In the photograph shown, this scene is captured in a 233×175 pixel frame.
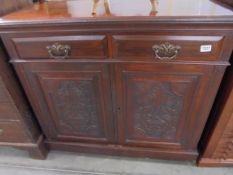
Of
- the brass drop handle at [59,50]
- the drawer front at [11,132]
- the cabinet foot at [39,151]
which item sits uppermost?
the brass drop handle at [59,50]

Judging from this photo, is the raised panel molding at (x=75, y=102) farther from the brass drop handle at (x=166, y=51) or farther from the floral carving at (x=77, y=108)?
the brass drop handle at (x=166, y=51)

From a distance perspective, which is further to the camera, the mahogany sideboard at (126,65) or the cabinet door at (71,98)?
the cabinet door at (71,98)

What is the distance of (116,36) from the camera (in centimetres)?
83

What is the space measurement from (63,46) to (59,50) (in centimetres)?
3

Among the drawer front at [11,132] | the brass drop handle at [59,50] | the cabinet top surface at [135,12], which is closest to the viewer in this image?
the cabinet top surface at [135,12]

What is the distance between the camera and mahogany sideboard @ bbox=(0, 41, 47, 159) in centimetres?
101

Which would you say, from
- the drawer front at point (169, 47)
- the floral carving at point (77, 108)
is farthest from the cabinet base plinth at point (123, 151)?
the drawer front at point (169, 47)

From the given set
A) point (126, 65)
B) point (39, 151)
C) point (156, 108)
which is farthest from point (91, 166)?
point (126, 65)

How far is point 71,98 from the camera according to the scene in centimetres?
106

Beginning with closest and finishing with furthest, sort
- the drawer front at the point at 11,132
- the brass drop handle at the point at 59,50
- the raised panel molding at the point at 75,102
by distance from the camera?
1. the brass drop handle at the point at 59,50
2. the raised panel molding at the point at 75,102
3. the drawer front at the point at 11,132

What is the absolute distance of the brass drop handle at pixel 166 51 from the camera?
82 centimetres

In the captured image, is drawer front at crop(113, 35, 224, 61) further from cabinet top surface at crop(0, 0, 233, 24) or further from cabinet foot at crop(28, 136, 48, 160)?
cabinet foot at crop(28, 136, 48, 160)

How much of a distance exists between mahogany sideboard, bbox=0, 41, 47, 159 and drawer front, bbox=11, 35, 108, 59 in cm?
16

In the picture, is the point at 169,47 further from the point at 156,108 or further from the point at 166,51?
the point at 156,108
